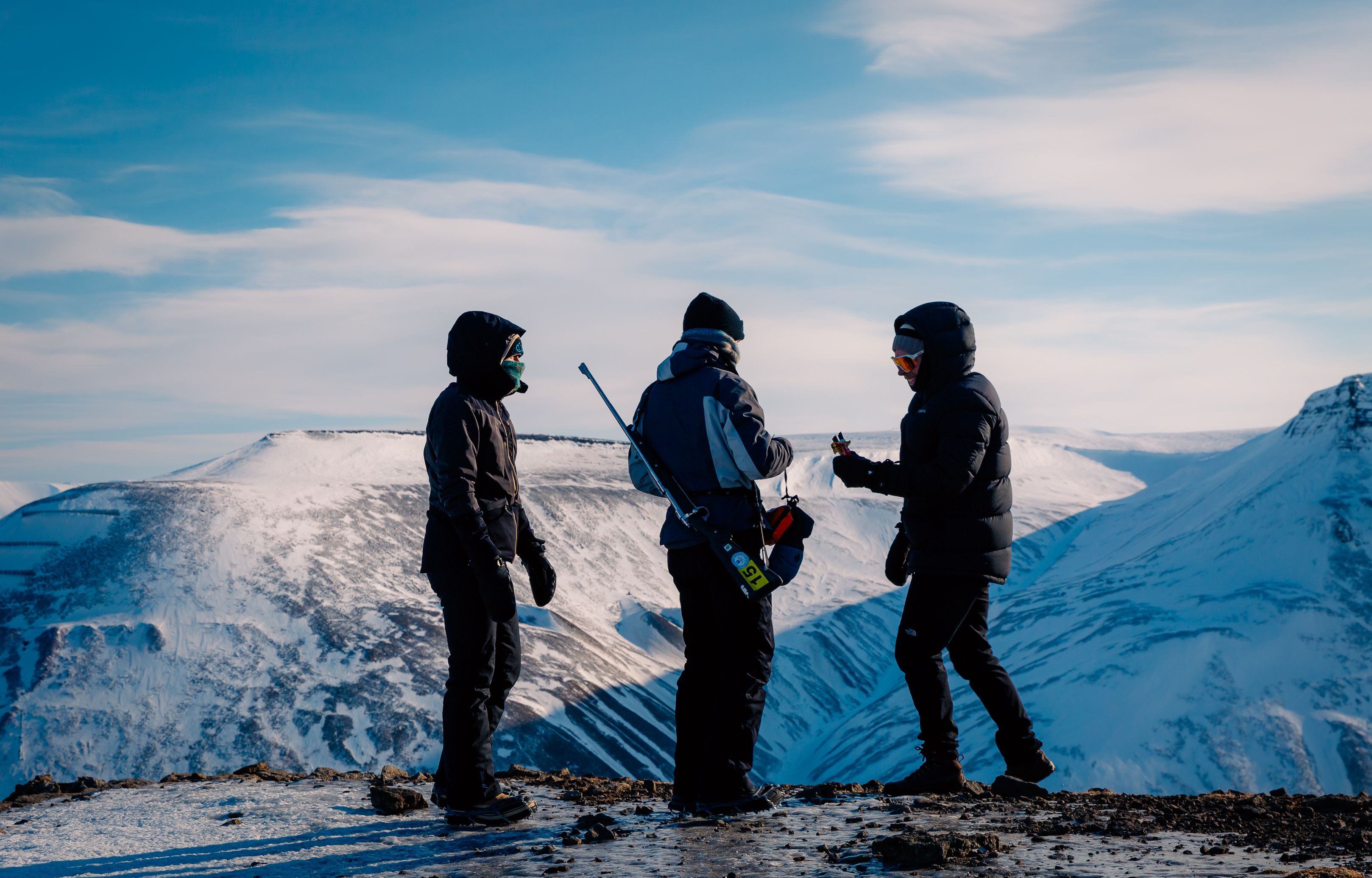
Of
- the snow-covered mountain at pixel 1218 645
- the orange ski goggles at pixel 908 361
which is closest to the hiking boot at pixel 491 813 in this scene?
the orange ski goggles at pixel 908 361

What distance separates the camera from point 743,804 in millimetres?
5961

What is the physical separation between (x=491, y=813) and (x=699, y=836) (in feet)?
4.32

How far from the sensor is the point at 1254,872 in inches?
173

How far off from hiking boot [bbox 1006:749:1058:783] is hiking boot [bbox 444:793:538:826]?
3.07 meters

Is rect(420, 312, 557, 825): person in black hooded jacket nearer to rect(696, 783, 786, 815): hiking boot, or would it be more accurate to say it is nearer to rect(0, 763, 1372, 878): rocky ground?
rect(0, 763, 1372, 878): rocky ground

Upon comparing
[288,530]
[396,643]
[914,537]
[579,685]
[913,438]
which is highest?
[913,438]

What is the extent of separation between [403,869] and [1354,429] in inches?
2840

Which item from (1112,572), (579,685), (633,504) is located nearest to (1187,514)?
(1112,572)

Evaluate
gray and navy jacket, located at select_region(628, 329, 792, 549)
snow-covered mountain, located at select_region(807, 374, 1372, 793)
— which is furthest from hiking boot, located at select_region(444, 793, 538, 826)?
snow-covered mountain, located at select_region(807, 374, 1372, 793)

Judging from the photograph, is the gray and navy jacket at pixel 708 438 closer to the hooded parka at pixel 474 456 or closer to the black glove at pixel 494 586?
the hooded parka at pixel 474 456

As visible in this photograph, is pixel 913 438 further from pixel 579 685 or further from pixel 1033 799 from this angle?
pixel 579 685

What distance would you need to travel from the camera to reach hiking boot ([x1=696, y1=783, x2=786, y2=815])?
5914 millimetres

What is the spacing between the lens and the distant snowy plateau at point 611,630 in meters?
33.3

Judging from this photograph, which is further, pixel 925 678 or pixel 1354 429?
pixel 1354 429
